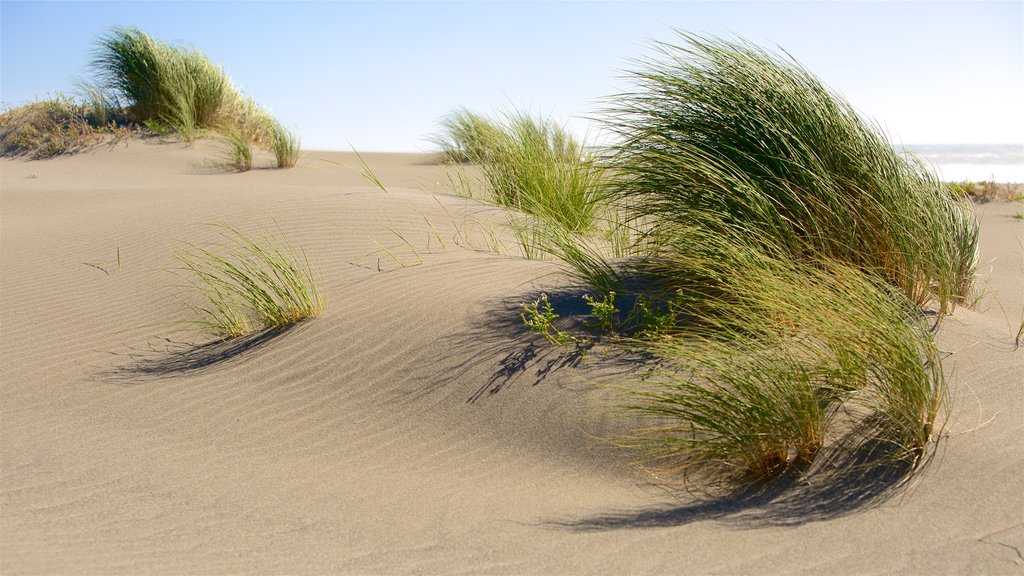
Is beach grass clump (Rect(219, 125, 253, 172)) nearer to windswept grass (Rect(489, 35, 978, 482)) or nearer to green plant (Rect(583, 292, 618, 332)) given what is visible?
windswept grass (Rect(489, 35, 978, 482))

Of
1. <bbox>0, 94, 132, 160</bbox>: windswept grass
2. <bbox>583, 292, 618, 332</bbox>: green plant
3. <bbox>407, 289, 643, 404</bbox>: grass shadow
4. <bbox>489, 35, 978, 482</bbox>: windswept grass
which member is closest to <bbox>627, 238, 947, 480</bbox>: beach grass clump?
<bbox>489, 35, 978, 482</bbox>: windswept grass

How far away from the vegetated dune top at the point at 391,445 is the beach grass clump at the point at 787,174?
548 millimetres

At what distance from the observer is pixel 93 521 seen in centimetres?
343

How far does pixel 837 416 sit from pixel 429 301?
2.61 m

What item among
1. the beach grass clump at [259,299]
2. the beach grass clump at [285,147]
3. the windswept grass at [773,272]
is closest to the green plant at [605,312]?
the windswept grass at [773,272]

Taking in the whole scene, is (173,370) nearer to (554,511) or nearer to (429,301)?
(429,301)

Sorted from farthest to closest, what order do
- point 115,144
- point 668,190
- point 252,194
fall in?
point 115,144
point 252,194
point 668,190

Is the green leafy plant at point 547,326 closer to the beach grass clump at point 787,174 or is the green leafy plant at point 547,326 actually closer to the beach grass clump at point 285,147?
the beach grass clump at point 787,174

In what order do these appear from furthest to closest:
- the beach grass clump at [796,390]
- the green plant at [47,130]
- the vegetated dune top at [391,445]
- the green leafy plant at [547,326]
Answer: the green plant at [47,130] → the green leafy plant at [547,326] → the beach grass clump at [796,390] → the vegetated dune top at [391,445]

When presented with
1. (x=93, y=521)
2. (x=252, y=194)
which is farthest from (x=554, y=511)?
(x=252, y=194)

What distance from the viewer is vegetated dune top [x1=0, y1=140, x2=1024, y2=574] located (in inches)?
117

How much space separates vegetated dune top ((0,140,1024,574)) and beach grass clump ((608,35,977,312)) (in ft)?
1.80

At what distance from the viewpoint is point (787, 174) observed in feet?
15.9

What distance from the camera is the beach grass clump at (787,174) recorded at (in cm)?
476
